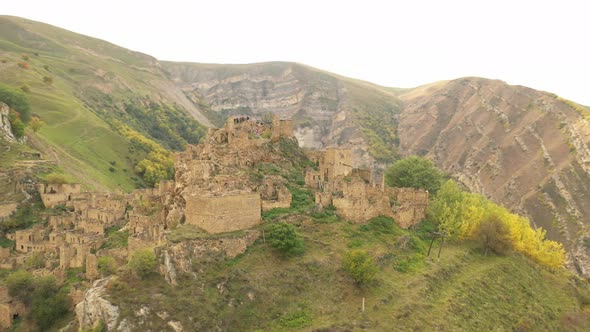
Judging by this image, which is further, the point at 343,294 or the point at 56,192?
the point at 56,192

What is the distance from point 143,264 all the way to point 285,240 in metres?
10.6

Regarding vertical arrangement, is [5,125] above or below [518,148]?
above

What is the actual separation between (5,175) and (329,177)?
43.6 m

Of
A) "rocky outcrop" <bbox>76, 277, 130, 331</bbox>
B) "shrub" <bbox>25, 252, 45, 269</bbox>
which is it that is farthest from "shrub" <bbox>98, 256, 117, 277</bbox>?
"shrub" <bbox>25, 252, 45, 269</bbox>

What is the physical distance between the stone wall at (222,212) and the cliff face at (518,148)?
6820 cm

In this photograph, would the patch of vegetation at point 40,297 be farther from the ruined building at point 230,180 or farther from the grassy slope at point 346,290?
the ruined building at point 230,180

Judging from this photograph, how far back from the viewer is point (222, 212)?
3531 cm

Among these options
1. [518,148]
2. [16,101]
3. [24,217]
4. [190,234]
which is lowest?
[24,217]

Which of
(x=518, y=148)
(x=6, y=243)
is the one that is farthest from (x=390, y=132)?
(x=6, y=243)

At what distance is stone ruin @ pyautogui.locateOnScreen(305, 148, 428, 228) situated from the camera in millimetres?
42375

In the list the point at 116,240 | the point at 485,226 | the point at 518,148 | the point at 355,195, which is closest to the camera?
the point at 116,240

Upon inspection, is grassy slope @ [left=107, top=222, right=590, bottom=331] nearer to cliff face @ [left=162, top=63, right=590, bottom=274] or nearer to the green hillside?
cliff face @ [left=162, top=63, right=590, bottom=274]

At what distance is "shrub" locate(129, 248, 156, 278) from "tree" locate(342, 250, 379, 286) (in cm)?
1434

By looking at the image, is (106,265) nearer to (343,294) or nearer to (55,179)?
(343,294)
